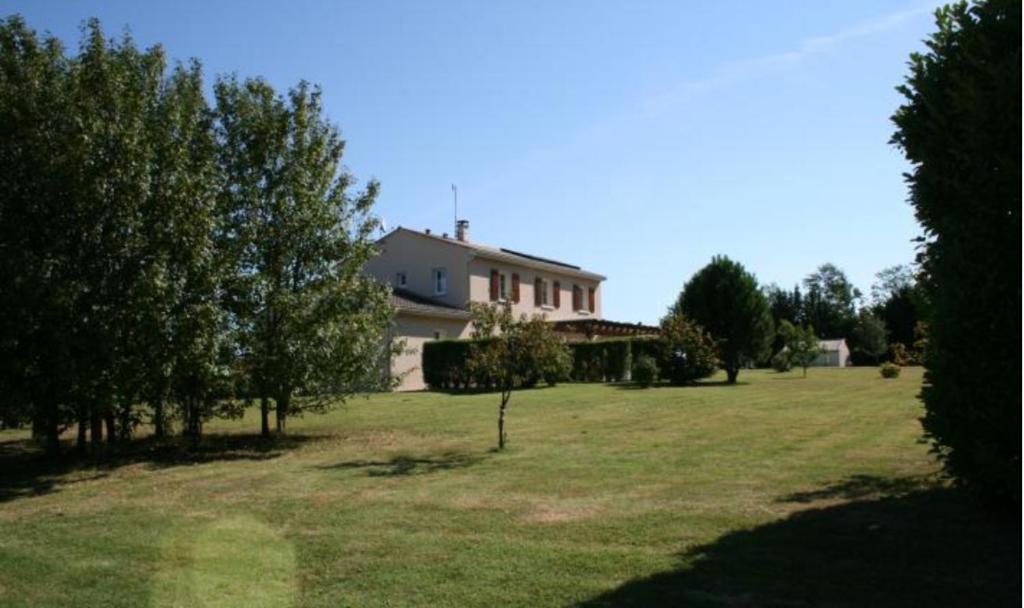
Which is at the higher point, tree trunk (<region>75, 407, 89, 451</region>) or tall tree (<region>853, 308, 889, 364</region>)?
tall tree (<region>853, 308, 889, 364</region>)

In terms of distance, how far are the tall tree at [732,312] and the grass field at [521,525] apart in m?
18.1

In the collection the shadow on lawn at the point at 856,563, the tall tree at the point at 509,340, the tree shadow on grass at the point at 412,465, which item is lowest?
the tree shadow on grass at the point at 412,465

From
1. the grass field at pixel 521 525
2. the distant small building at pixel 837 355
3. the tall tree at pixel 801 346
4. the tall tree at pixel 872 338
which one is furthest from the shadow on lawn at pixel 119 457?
the distant small building at pixel 837 355

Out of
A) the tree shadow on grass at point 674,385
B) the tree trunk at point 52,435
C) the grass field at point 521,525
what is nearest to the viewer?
the grass field at point 521,525

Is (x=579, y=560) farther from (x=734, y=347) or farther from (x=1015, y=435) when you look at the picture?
(x=734, y=347)

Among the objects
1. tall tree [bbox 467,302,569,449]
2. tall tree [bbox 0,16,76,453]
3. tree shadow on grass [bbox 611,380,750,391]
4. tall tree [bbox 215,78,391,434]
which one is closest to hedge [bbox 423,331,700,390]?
tree shadow on grass [bbox 611,380,750,391]

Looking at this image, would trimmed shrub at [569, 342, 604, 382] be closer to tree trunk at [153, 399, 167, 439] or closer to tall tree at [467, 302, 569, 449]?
tall tree at [467, 302, 569, 449]

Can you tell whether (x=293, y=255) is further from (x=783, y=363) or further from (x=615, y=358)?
(x=783, y=363)

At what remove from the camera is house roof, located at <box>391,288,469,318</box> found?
114 ft

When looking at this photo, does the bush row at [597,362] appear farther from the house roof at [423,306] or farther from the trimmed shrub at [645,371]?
the house roof at [423,306]

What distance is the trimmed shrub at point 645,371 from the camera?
101 ft

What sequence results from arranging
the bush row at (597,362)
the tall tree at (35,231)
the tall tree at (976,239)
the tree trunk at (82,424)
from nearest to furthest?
the tall tree at (976,239) < the tall tree at (35,231) < the tree trunk at (82,424) < the bush row at (597,362)

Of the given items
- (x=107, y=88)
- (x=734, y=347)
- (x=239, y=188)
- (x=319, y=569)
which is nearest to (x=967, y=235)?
(x=319, y=569)

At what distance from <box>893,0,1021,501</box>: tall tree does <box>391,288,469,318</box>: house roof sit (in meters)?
27.1
